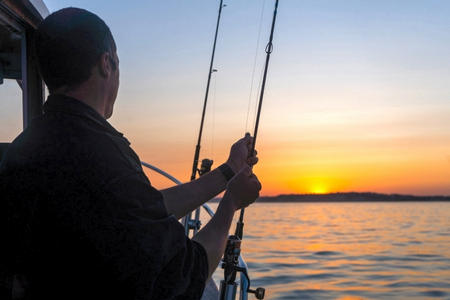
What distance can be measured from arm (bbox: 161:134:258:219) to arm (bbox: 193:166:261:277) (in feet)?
1.65

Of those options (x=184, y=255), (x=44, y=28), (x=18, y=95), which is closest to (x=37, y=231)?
(x=184, y=255)

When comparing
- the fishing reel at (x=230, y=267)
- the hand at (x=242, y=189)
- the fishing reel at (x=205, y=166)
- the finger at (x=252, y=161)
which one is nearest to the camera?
the hand at (x=242, y=189)

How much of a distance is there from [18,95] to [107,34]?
6.00ft

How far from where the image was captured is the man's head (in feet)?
4.64

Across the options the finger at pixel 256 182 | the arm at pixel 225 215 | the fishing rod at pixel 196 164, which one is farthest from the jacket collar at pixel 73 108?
the fishing rod at pixel 196 164

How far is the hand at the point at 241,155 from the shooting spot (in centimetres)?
244

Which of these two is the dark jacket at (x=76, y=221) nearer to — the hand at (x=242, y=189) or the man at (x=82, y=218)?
the man at (x=82, y=218)

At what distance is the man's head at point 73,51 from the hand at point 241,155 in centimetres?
107

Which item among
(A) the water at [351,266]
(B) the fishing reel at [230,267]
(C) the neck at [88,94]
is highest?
(C) the neck at [88,94]

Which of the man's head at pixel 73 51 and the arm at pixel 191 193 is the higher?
the man's head at pixel 73 51

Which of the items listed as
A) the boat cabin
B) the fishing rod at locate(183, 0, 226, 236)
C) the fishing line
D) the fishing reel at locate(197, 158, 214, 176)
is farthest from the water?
the boat cabin

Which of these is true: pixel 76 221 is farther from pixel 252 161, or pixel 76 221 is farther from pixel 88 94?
pixel 252 161

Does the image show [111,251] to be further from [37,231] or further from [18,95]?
[18,95]

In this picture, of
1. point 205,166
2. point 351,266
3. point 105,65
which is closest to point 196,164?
point 205,166
